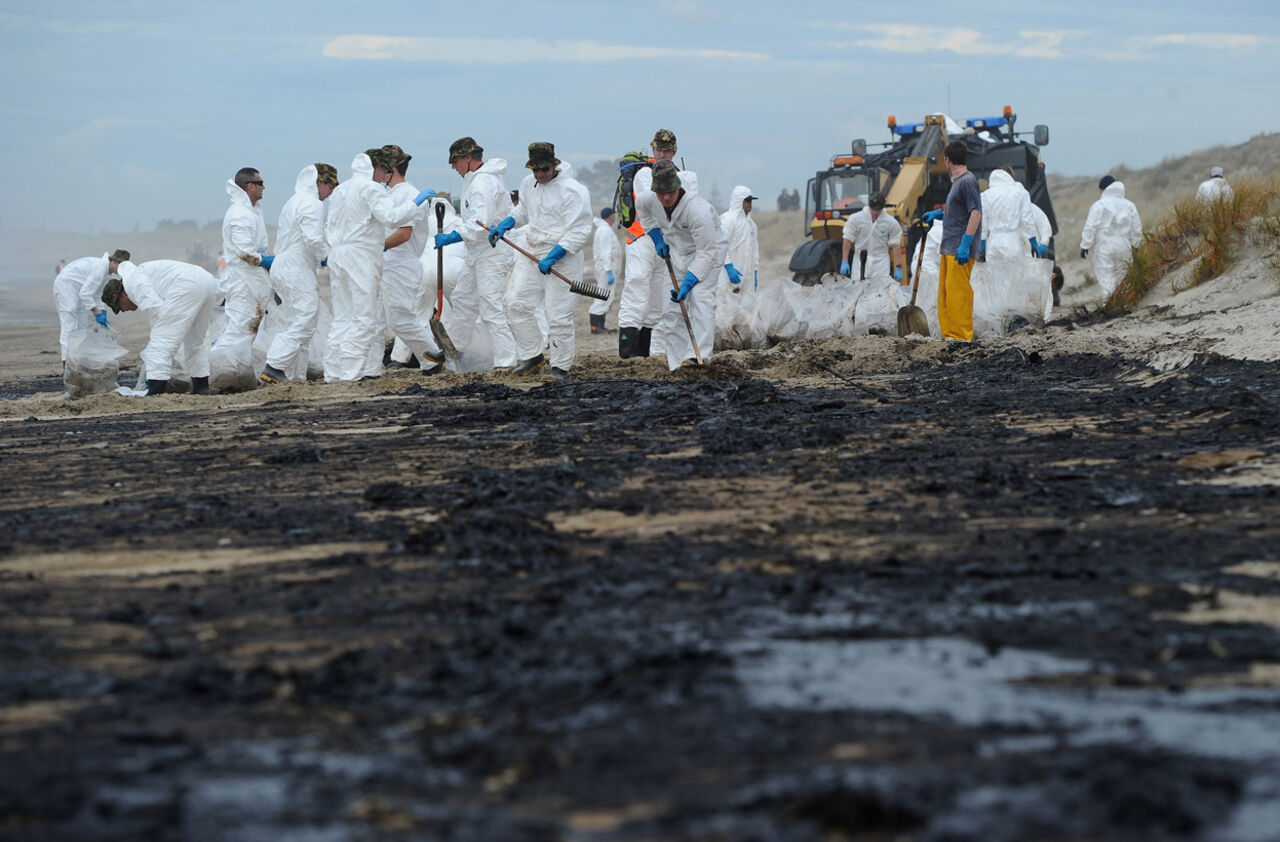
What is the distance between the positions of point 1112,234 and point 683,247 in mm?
7962

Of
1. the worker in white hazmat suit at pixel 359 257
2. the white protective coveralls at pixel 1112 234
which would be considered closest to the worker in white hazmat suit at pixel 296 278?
the worker in white hazmat suit at pixel 359 257

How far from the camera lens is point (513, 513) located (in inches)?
198

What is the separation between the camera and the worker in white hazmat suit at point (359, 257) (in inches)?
448

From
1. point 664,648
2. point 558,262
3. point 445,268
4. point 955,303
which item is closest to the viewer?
point 664,648

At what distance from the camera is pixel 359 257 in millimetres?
11531

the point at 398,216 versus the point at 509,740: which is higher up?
the point at 398,216

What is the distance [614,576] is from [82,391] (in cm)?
891

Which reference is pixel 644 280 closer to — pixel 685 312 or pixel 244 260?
pixel 685 312

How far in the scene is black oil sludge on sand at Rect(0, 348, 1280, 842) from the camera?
8.21ft

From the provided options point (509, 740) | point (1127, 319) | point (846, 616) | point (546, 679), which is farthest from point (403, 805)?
point (1127, 319)

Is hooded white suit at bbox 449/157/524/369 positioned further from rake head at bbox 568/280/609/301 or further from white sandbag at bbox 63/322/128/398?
white sandbag at bbox 63/322/128/398

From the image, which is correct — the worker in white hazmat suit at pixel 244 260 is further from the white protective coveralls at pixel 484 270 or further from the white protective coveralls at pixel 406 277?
the white protective coveralls at pixel 484 270

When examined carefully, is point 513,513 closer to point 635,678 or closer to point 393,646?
point 393,646

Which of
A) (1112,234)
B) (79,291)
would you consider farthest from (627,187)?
(1112,234)
